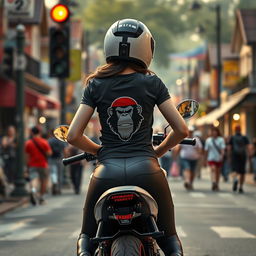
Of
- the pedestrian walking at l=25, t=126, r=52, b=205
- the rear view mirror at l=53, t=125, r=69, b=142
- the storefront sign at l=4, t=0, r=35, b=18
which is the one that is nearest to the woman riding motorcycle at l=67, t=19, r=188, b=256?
the rear view mirror at l=53, t=125, r=69, b=142

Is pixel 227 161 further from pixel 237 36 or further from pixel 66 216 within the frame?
pixel 237 36

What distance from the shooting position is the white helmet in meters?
5.83

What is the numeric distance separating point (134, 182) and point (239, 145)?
18.8 metres

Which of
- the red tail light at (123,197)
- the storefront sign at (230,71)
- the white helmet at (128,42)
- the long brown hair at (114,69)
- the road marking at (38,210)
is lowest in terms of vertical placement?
the road marking at (38,210)

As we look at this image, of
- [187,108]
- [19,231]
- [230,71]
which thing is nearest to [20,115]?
[19,231]

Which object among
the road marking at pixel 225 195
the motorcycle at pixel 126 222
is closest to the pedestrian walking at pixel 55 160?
the road marking at pixel 225 195

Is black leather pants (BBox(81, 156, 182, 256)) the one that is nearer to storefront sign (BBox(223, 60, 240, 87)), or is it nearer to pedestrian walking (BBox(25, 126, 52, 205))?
pedestrian walking (BBox(25, 126, 52, 205))

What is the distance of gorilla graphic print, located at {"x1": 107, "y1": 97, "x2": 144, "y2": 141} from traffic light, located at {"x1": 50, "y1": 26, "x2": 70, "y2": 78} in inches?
508

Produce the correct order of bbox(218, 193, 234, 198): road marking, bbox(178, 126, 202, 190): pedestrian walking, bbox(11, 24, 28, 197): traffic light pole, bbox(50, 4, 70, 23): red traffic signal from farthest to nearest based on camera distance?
bbox(178, 126, 202, 190): pedestrian walking < bbox(218, 193, 234, 198): road marking < bbox(11, 24, 28, 197): traffic light pole < bbox(50, 4, 70, 23): red traffic signal

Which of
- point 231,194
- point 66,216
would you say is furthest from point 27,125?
point 66,216

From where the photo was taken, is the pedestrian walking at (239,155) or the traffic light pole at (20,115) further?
the pedestrian walking at (239,155)

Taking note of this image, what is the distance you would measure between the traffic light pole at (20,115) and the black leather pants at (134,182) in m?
15.4

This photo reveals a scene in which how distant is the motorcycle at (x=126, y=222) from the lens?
17.4 feet

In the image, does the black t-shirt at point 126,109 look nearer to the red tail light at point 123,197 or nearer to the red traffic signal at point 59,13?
the red tail light at point 123,197
